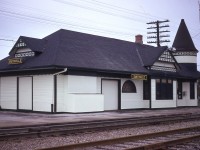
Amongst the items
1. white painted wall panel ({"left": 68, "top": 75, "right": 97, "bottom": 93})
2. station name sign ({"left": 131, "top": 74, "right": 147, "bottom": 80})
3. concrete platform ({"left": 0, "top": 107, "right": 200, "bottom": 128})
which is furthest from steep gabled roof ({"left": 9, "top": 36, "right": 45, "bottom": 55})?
station name sign ({"left": 131, "top": 74, "right": 147, "bottom": 80})

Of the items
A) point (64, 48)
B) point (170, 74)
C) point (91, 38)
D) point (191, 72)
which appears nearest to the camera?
point (64, 48)

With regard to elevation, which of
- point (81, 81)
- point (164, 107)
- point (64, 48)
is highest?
point (64, 48)

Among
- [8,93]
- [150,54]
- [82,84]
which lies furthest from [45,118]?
[150,54]

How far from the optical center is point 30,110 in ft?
82.5

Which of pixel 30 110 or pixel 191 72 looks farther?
pixel 191 72

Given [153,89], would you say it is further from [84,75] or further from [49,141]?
[49,141]

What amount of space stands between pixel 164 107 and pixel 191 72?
8749mm

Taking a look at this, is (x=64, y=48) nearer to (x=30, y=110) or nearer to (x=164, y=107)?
(x=30, y=110)

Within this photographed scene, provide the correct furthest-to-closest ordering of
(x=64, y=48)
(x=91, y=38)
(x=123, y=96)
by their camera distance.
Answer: (x=91, y=38) → (x=123, y=96) → (x=64, y=48)

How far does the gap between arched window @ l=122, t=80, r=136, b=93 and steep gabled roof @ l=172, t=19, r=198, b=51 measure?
11.6 metres

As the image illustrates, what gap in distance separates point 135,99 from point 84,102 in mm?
7408

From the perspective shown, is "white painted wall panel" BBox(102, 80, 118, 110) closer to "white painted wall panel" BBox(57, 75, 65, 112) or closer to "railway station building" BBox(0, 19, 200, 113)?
"railway station building" BBox(0, 19, 200, 113)

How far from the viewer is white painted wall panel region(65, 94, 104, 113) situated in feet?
77.2

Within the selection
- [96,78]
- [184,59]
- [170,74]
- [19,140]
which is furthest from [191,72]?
[19,140]
